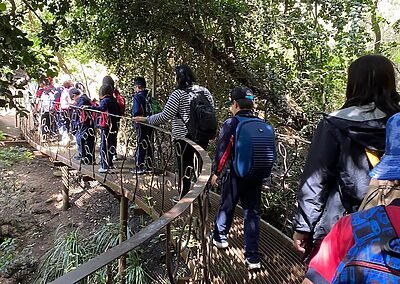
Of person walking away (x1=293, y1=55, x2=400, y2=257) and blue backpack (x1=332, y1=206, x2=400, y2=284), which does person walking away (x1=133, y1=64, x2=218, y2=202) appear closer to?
person walking away (x1=293, y1=55, x2=400, y2=257)

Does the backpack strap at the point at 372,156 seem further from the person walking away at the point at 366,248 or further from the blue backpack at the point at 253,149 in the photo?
the blue backpack at the point at 253,149

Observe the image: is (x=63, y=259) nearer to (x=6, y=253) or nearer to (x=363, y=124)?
(x=6, y=253)

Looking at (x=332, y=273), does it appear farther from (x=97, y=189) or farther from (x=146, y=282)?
(x=97, y=189)

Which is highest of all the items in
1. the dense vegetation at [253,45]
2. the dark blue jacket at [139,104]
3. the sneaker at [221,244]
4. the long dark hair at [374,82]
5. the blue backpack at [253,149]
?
the dense vegetation at [253,45]

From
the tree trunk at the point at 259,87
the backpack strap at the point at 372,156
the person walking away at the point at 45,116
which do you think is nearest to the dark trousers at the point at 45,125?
the person walking away at the point at 45,116

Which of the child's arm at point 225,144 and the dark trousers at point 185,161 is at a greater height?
the child's arm at point 225,144

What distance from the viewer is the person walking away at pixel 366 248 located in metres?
0.98

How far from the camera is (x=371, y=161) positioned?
191cm

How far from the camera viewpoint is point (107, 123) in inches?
258

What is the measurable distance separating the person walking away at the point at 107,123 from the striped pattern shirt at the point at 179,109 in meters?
1.77

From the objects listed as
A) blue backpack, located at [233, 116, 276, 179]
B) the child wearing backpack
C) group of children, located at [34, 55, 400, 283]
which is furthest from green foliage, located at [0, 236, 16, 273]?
blue backpack, located at [233, 116, 276, 179]

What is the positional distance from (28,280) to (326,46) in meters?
7.23

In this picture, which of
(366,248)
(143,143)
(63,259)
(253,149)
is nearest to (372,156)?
(366,248)

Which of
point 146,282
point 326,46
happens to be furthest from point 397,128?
point 326,46
